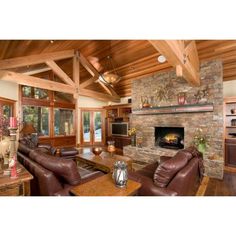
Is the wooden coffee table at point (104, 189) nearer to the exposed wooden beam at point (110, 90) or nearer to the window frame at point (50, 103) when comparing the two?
the window frame at point (50, 103)

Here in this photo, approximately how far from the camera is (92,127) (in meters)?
7.83

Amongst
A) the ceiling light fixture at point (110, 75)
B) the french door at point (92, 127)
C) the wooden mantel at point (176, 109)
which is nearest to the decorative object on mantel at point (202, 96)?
the wooden mantel at point (176, 109)

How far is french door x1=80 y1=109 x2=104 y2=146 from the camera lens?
766 centimetres

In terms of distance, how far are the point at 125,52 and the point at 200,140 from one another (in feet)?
10.4

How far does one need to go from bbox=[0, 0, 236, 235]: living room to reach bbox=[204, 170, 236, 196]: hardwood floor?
2cm

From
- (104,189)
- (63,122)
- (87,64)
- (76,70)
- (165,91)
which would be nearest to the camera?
(104,189)

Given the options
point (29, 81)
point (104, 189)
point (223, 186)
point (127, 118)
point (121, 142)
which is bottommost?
point (223, 186)

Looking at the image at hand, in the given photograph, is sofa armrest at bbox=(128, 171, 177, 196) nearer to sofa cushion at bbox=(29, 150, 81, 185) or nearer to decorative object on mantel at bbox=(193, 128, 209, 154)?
sofa cushion at bbox=(29, 150, 81, 185)

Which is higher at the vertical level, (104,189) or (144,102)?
(144,102)

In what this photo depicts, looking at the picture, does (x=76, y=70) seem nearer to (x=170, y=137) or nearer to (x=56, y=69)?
(x=56, y=69)

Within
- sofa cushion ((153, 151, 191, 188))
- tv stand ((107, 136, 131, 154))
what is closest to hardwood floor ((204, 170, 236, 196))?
sofa cushion ((153, 151, 191, 188))

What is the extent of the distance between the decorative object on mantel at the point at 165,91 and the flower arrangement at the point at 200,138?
4.33 feet

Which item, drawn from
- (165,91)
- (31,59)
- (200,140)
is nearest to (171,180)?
(200,140)
